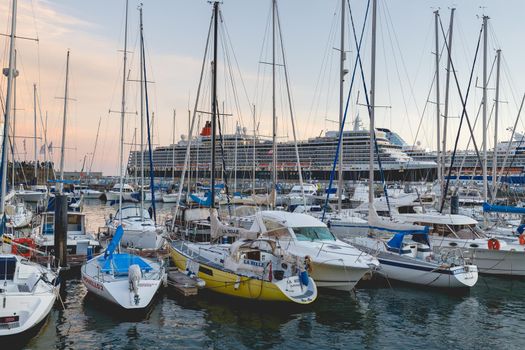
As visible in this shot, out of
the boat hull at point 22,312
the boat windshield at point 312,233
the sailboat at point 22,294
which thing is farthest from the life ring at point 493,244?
the boat hull at point 22,312

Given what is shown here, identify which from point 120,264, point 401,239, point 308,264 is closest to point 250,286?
point 308,264

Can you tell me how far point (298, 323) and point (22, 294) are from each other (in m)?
6.86

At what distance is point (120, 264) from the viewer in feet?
47.5

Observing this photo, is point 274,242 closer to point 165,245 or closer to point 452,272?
point 452,272

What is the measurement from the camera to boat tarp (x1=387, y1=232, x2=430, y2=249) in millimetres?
18062

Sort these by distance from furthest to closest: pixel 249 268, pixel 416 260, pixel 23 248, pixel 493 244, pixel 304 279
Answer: pixel 493 244 → pixel 23 248 → pixel 416 260 → pixel 249 268 → pixel 304 279

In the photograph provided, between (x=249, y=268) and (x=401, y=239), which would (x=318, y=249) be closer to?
(x=249, y=268)

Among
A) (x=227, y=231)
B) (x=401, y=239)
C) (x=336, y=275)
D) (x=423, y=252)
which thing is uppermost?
(x=227, y=231)

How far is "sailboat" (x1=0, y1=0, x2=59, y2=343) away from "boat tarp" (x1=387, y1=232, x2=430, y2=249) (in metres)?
11.8

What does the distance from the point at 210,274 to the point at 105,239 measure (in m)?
9.84

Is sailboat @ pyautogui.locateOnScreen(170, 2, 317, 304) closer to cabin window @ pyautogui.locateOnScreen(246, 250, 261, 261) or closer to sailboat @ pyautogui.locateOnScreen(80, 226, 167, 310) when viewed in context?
cabin window @ pyautogui.locateOnScreen(246, 250, 261, 261)

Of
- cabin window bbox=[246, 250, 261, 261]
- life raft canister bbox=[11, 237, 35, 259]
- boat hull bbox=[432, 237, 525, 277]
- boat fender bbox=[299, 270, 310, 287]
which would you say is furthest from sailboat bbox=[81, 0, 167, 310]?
boat hull bbox=[432, 237, 525, 277]

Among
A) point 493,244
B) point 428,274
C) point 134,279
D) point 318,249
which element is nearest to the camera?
point 134,279

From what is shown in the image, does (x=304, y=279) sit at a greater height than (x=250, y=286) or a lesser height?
greater
